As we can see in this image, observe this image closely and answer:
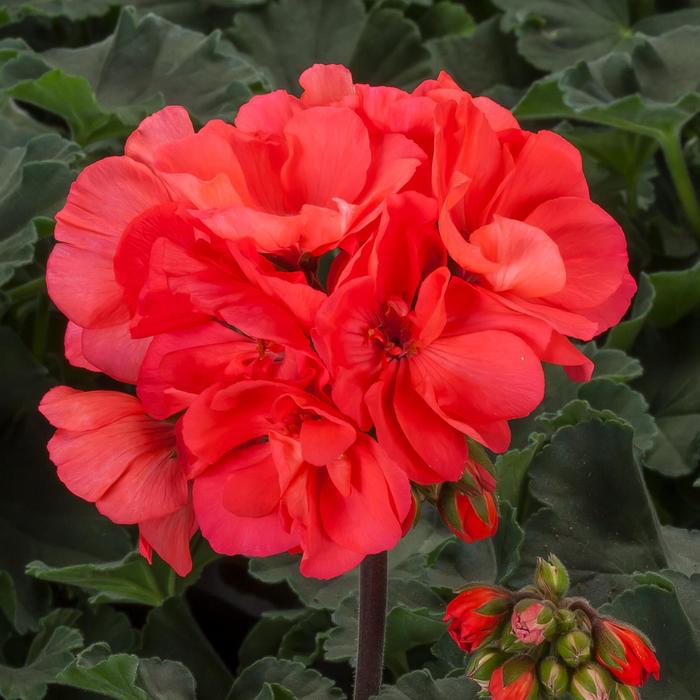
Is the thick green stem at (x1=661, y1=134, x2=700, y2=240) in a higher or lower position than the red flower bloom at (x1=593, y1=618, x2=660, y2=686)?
lower

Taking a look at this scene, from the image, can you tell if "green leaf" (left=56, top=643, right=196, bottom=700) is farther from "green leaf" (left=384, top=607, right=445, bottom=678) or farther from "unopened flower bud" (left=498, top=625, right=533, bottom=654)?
"unopened flower bud" (left=498, top=625, right=533, bottom=654)

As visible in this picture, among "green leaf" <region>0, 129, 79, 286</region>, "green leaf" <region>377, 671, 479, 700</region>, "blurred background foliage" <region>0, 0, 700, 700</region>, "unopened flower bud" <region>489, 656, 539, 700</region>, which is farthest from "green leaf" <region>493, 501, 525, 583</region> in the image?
"green leaf" <region>0, 129, 79, 286</region>

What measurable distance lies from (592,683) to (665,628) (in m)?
0.21

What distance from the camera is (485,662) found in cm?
78

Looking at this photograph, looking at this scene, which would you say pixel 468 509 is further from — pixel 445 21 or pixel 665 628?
pixel 445 21

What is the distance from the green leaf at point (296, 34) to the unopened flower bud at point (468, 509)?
50.9 inches

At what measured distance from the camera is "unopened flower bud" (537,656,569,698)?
2.49 ft

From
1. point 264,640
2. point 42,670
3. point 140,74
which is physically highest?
point 140,74

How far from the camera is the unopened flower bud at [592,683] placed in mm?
751

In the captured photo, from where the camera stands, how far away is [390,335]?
654mm

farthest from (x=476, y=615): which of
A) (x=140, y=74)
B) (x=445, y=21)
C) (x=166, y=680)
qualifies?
(x=445, y=21)

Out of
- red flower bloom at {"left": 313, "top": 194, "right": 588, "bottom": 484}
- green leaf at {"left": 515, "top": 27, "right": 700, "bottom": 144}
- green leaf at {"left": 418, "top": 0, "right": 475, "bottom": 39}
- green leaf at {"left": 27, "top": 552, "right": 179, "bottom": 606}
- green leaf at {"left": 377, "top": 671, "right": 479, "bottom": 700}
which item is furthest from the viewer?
green leaf at {"left": 418, "top": 0, "right": 475, "bottom": 39}

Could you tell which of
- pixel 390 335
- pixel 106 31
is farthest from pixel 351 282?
pixel 106 31

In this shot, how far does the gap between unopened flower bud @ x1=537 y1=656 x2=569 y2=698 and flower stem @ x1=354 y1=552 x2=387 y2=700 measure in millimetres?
118
